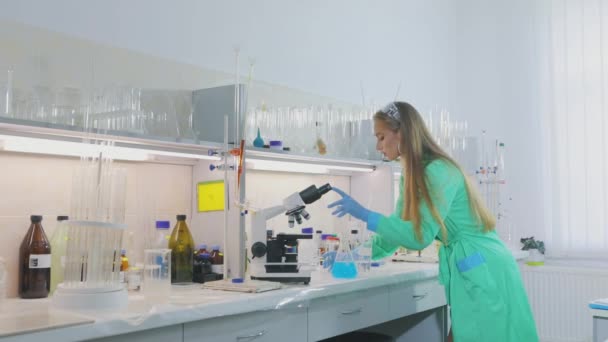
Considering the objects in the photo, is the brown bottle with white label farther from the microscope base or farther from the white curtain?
the white curtain

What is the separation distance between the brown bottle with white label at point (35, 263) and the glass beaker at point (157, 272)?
31cm

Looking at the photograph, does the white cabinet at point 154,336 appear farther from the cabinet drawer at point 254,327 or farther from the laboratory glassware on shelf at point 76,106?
the laboratory glassware on shelf at point 76,106

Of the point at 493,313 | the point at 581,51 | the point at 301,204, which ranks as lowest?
the point at 493,313

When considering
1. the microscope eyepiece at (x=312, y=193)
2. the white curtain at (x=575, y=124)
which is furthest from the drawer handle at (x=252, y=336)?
the white curtain at (x=575, y=124)

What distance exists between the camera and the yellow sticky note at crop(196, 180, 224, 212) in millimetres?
2398

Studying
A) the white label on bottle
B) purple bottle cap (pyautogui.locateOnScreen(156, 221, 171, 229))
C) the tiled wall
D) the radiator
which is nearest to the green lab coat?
purple bottle cap (pyautogui.locateOnScreen(156, 221, 171, 229))

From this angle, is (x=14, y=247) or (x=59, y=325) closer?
(x=59, y=325)

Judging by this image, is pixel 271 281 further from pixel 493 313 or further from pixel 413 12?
pixel 413 12

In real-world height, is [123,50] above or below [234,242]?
above

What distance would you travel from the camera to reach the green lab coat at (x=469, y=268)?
2100mm

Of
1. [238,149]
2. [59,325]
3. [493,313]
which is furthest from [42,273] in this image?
[493,313]

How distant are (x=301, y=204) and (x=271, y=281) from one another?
298mm

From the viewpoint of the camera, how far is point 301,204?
2.23m

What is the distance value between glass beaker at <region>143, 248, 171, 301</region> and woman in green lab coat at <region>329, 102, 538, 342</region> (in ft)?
2.14
